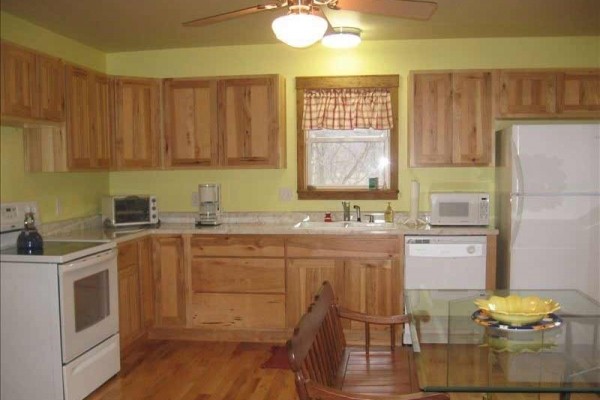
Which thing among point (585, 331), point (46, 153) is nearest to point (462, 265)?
point (585, 331)

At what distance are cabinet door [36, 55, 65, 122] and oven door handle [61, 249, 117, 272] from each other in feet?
2.74

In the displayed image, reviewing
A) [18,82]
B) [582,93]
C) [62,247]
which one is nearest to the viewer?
[18,82]

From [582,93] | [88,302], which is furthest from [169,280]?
[582,93]

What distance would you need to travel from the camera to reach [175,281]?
4.02 m

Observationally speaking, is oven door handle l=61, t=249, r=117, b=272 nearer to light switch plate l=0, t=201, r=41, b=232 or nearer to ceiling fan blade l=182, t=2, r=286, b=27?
light switch plate l=0, t=201, r=41, b=232

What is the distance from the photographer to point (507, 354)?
6.98 feet

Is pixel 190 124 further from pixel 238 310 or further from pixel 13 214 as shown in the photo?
pixel 13 214

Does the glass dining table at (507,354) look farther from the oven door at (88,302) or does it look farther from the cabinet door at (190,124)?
the cabinet door at (190,124)

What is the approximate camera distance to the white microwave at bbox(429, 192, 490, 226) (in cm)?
393

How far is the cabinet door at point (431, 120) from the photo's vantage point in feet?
13.1

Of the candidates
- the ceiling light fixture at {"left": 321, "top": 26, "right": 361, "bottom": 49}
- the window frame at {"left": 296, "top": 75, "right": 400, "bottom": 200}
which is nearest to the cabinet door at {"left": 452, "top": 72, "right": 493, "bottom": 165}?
the window frame at {"left": 296, "top": 75, "right": 400, "bottom": 200}

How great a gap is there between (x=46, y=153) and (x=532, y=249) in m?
3.08

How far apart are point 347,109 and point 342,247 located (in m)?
1.13

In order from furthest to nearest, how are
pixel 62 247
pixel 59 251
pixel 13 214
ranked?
pixel 62 247 → pixel 59 251 → pixel 13 214
